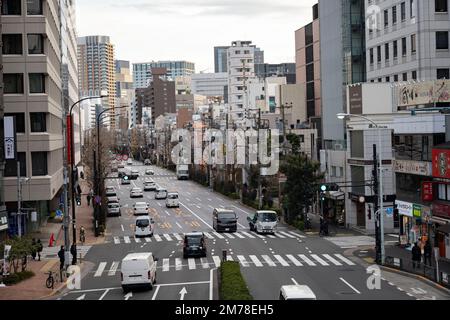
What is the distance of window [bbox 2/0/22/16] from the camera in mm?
53750

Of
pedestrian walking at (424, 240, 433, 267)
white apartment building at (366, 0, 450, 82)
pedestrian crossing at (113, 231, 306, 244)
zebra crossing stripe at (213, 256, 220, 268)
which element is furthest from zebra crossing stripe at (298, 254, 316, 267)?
white apartment building at (366, 0, 450, 82)

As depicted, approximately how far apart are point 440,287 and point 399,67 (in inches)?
1368

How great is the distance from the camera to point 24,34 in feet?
177

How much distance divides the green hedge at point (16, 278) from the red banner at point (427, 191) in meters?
22.6

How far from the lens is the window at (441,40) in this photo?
58906 mm

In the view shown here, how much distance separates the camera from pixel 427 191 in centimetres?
4125

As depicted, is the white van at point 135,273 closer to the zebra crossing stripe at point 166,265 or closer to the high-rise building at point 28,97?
the zebra crossing stripe at point 166,265

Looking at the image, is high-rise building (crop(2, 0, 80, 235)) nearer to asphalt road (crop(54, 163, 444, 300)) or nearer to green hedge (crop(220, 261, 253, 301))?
asphalt road (crop(54, 163, 444, 300))

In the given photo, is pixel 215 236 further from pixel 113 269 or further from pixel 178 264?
pixel 113 269

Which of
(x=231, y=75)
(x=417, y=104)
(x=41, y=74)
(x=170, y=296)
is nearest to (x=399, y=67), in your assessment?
(x=417, y=104)

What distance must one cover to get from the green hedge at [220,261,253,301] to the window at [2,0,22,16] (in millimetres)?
28976

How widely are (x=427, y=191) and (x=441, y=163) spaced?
7.81ft
